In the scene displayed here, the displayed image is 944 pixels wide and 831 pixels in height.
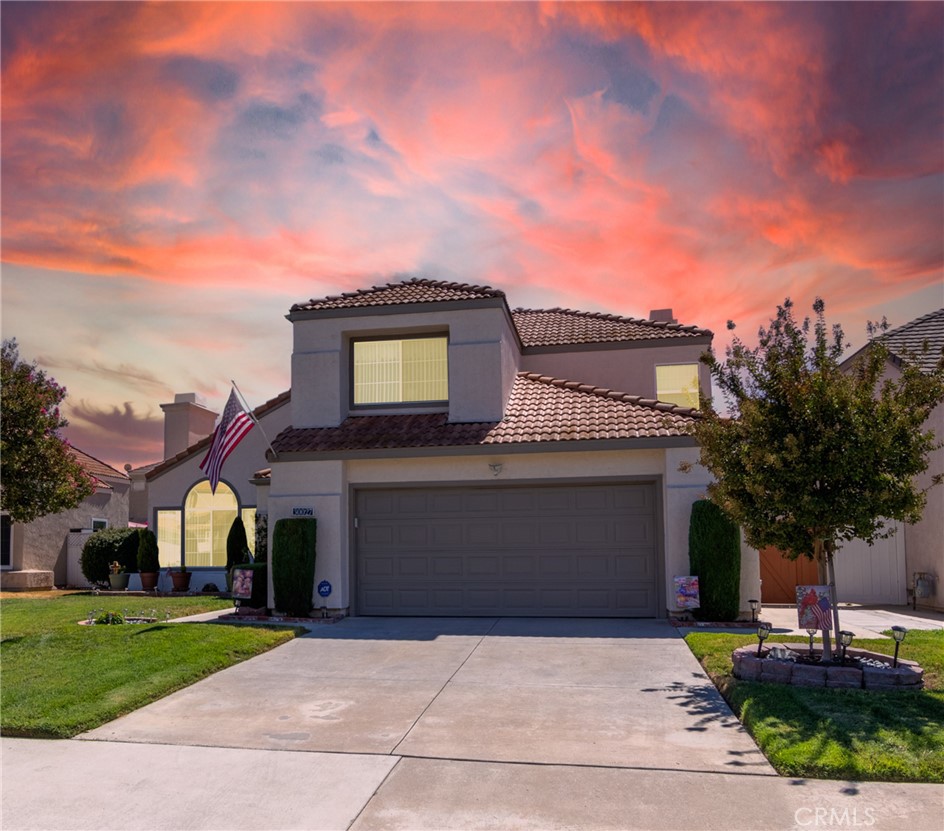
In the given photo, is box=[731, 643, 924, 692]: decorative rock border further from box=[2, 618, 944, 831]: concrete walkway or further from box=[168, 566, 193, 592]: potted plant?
box=[168, 566, 193, 592]: potted plant

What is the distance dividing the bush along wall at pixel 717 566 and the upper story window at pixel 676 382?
7.17m

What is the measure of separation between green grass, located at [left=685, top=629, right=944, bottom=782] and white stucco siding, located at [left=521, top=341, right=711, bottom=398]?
1159 cm

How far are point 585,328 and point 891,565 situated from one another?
955cm

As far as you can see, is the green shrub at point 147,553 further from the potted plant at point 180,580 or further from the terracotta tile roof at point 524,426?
the terracotta tile roof at point 524,426

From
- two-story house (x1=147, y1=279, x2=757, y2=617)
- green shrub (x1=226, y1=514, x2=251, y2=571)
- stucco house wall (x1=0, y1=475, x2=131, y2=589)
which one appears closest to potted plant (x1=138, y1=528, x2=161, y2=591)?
stucco house wall (x1=0, y1=475, x2=131, y2=589)

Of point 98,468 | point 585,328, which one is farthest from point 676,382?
point 98,468

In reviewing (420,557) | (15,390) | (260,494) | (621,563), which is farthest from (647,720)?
(260,494)

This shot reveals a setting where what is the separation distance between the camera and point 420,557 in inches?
598

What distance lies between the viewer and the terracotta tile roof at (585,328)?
20.8 metres

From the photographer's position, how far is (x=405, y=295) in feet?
55.7

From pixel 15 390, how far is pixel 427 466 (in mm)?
7544

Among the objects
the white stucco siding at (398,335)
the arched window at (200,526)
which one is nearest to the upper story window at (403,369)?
the white stucco siding at (398,335)

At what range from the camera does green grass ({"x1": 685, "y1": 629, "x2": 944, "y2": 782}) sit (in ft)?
19.6

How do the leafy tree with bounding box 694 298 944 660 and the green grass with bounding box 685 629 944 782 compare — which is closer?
the green grass with bounding box 685 629 944 782
